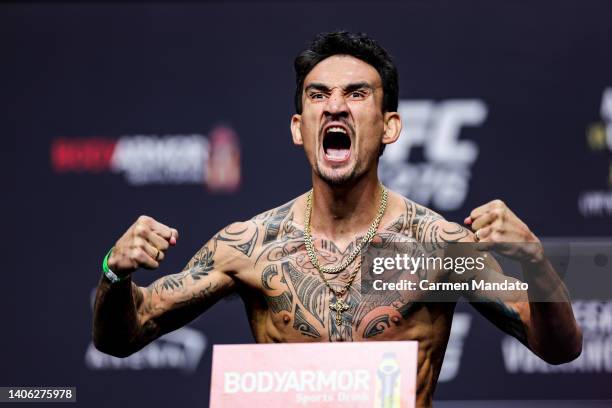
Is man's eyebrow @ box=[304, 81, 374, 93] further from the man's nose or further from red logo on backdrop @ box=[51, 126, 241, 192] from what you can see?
red logo on backdrop @ box=[51, 126, 241, 192]

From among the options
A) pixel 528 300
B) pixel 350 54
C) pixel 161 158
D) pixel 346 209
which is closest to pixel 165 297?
pixel 346 209

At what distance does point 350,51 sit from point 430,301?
29.0 inches

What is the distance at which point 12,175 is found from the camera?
526cm

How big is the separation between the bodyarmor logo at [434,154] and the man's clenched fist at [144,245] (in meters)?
2.11

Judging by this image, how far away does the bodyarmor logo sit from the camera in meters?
5.05

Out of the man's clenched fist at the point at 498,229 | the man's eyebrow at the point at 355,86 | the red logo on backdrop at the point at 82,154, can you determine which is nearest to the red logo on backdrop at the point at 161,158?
the red logo on backdrop at the point at 82,154

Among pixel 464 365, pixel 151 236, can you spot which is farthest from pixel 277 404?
pixel 464 365

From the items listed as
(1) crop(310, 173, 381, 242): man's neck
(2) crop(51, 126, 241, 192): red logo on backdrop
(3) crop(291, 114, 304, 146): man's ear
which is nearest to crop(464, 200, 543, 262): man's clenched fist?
(1) crop(310, 173, 381, 242): man's neck

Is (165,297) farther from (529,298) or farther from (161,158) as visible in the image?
(161,158)

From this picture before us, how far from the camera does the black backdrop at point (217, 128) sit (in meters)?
5.04

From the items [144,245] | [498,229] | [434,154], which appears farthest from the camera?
[434,154]

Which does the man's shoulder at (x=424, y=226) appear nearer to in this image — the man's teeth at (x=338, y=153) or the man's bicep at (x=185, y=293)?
the man's teeth at (x=338, y=153)

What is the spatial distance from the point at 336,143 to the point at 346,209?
0.19 m

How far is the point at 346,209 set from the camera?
356cm
